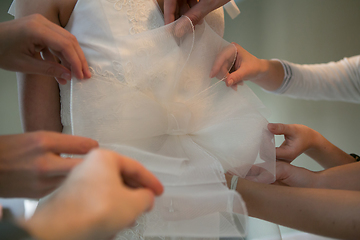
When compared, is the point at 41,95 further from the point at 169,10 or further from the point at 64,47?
the point at 169,10

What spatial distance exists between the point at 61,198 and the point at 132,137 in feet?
0.82

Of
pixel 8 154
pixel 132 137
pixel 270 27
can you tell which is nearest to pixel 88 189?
pixel 8 154

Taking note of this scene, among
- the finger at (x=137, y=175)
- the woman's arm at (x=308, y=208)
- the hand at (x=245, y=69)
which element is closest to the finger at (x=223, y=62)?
the hand at (x=245, y=69)

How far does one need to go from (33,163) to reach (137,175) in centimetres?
12

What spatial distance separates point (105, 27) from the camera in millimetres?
465

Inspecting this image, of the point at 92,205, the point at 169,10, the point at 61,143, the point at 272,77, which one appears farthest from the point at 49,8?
the point at 272,77

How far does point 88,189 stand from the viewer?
186mm

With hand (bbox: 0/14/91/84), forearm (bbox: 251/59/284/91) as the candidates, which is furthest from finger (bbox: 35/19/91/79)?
forearm (bbox: 251/59/284/91)

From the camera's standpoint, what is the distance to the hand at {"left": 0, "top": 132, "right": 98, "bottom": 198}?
253 mm

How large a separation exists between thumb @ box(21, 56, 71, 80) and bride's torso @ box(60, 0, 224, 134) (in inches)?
2.0

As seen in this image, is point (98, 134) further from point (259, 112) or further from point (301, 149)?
point (301, 149)

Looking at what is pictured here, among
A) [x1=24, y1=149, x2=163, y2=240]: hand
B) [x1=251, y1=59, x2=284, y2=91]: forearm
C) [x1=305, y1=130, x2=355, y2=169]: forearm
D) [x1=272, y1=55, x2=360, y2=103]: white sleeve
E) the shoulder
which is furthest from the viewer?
[x1=272, y1=55, x2=360, y2=103]: white sleeve

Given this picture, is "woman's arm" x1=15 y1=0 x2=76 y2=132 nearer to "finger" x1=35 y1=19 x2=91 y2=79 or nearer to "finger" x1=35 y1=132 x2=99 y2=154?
"finger" x1=35 y1=19 x2=91 y2=79

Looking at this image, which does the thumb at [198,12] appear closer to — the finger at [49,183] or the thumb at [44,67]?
the thumb at [44,67]
